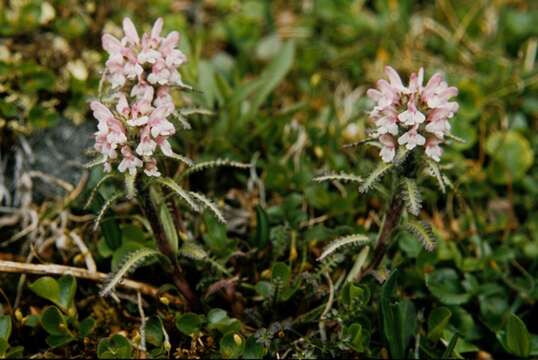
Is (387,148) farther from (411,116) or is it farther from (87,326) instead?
(87,326)

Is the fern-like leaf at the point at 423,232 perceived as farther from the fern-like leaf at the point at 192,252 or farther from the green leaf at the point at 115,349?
the green leaf at the point at 115,349

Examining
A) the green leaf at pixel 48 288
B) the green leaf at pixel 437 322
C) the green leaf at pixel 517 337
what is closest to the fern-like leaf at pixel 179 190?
the green leaf at pixel 48 288

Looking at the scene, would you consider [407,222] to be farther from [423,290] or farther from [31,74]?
[31,74]

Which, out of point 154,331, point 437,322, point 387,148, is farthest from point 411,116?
point 154,331

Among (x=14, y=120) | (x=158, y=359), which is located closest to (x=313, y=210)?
(x=158, y=359)

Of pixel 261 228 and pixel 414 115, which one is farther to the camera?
pixel 261 228
